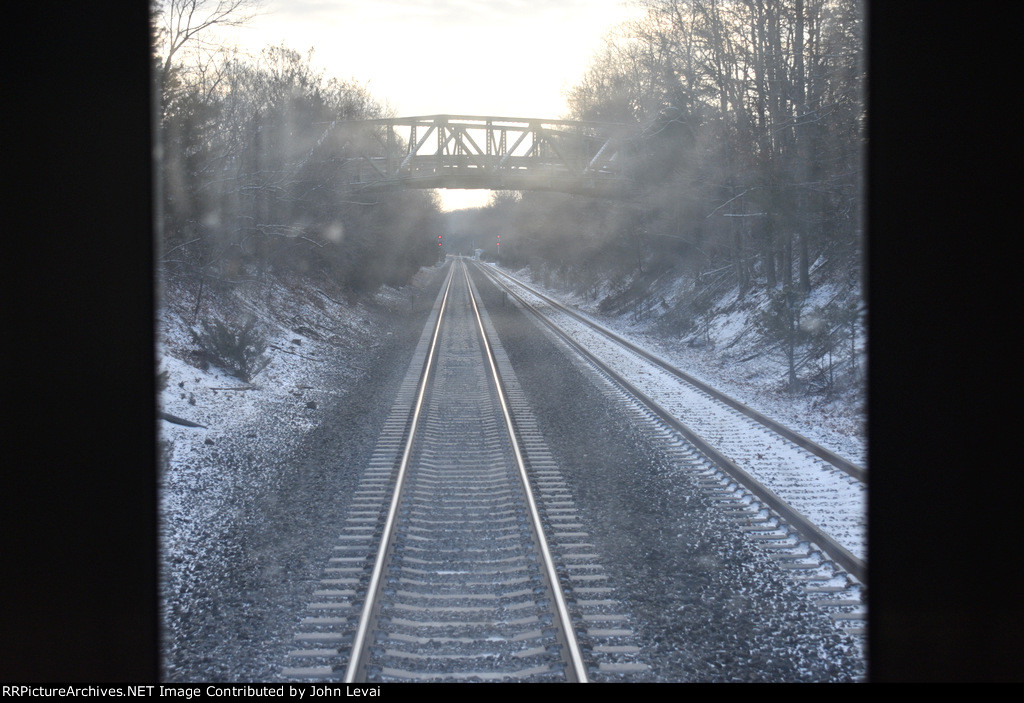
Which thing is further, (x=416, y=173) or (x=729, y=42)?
(x=416, y=173)

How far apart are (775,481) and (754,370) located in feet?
28.5

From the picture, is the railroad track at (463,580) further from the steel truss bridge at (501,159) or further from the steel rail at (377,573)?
the steel truss bridge at (501,159)

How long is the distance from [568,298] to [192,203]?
3181cm

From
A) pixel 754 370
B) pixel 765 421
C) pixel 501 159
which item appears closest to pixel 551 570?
pixel 765 421

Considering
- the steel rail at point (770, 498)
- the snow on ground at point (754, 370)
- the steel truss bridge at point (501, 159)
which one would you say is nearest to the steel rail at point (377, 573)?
the steel rail at point (770, 498)

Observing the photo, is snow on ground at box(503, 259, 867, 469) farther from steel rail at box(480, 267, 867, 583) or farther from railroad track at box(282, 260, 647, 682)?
railroad track at box(282, 260, 647, 682)

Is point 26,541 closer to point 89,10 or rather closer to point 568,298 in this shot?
point 89,10

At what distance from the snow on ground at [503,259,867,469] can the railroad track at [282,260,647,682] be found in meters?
2.51

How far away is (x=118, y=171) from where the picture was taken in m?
3.25

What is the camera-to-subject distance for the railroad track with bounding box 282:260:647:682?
14.5ft

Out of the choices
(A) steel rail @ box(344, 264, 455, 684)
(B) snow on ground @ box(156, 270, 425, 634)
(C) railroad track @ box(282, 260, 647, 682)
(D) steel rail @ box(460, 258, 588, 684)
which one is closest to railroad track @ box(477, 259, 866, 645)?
(C) railroad track @ box(282, 260, 647, 682)

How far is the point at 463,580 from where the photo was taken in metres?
5.64

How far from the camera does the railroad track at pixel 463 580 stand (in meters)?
4.43

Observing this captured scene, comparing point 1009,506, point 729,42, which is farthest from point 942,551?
point 729,42
